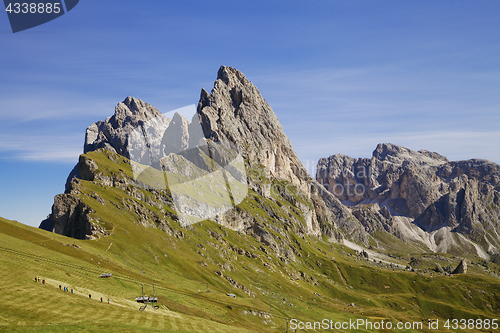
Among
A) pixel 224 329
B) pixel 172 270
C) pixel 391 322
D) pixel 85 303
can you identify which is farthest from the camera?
pixel 391 322

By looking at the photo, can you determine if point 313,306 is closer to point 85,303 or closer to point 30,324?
point 85,303

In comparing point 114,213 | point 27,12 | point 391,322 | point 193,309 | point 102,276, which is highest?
point 27,12

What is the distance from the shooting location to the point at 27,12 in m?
49.8

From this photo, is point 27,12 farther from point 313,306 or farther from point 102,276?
point 313,306

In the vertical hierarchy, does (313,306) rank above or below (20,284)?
below

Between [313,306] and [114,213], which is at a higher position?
[114,213]

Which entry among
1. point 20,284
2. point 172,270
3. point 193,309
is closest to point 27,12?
point 20,284

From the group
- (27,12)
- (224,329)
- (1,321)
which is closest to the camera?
(27,12)

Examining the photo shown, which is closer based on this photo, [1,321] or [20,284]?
[1,321]

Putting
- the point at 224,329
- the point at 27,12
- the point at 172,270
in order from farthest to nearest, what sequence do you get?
the point at 172,270 → the point at 224,329 → the point at 27,12

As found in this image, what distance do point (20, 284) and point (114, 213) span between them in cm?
10125

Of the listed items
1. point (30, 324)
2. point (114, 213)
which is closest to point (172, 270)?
point (114, 213)

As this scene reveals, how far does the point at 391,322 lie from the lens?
192500 millimetres

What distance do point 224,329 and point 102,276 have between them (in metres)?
42.5
